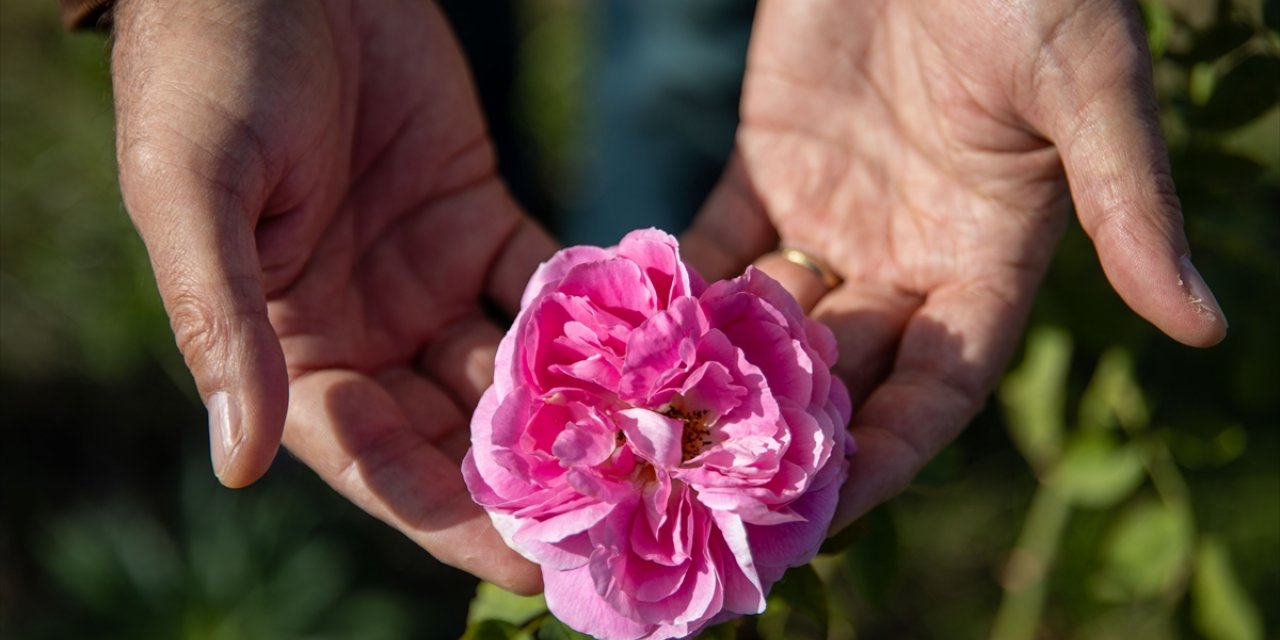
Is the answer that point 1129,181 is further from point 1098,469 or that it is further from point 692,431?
point 1098,469

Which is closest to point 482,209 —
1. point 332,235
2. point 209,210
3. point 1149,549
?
point 332,235

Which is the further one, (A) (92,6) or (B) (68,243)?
(B) (68,243)

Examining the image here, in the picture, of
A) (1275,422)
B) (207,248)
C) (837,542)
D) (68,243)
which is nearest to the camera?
(207,248)

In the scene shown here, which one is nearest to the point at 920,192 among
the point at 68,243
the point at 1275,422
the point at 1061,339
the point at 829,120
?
the point at 829,120

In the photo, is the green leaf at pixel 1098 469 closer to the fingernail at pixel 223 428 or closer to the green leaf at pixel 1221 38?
the green leaf at pixel 1221 38

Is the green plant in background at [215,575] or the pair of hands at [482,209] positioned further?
the green plant in background at [215,575]

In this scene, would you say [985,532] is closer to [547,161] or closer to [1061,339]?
[1061,339]

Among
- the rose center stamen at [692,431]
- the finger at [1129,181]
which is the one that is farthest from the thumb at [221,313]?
the finger at [1129,181]
